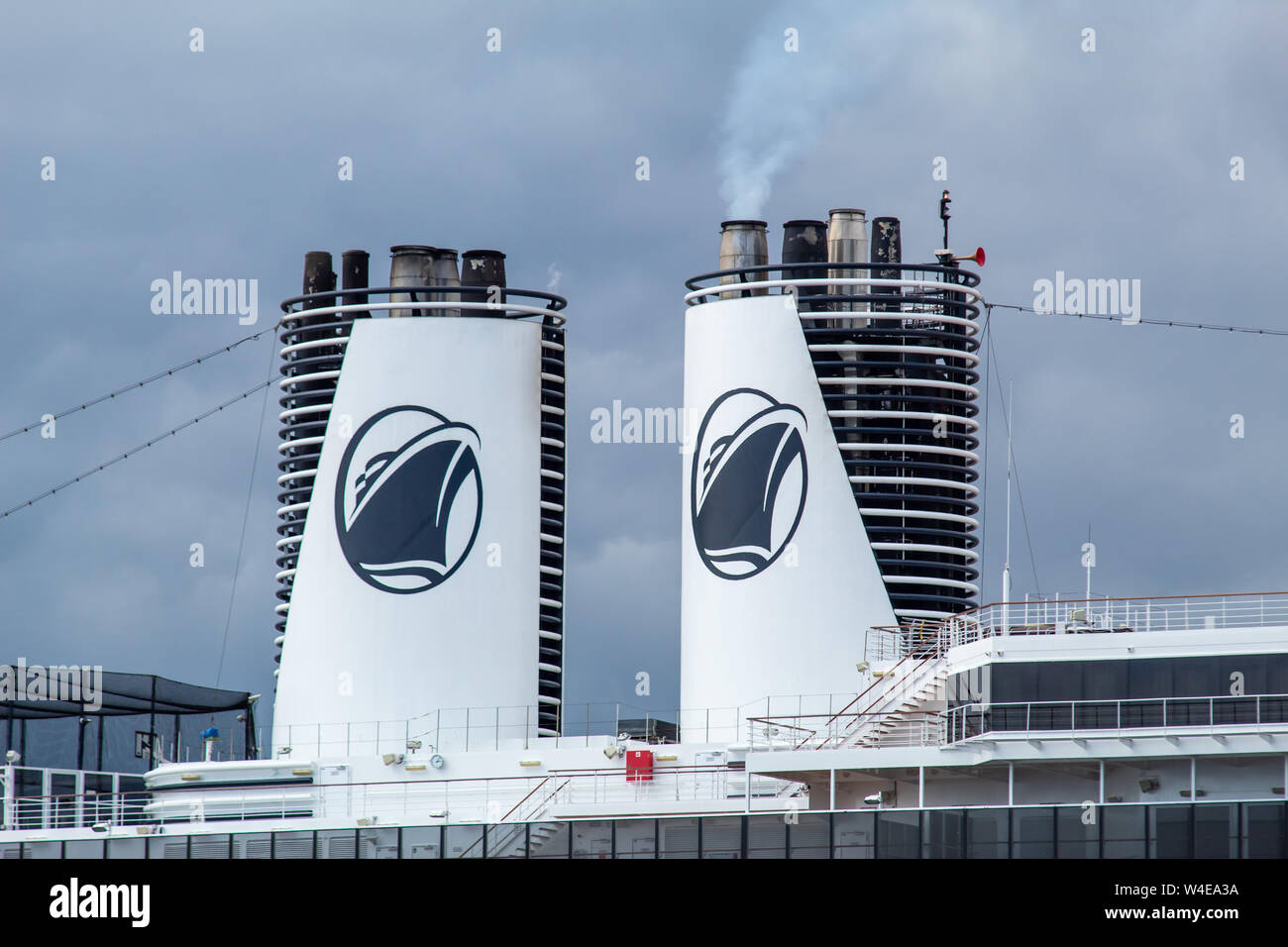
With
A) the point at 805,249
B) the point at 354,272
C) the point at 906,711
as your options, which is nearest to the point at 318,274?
the point at 354,272

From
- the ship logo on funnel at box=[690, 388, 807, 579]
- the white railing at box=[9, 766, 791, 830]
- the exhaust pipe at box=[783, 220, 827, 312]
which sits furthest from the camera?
the exhaust pipe at box=[783, 220, 827, 312]

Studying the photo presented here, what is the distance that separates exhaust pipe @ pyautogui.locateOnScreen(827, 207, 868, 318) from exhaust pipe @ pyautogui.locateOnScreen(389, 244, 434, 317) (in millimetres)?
10985

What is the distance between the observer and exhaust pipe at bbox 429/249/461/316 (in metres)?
71.9

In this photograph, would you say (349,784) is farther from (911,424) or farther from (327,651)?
(911,424)

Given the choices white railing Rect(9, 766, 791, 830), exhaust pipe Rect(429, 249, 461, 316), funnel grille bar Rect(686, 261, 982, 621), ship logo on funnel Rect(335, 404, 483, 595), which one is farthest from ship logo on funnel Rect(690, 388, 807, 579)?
exhaust pipe Rect(429, 249, 461, 316)

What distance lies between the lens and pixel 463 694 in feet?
225

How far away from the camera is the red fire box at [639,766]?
60438 mm

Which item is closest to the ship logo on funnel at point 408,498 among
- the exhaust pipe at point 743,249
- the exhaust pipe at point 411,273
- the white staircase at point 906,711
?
the exhaust pipe at point 411,273

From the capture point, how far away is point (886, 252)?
68812 millimetres

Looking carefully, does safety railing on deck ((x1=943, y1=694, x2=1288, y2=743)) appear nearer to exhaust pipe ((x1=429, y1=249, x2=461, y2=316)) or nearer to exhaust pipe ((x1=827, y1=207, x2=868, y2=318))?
exhaust pipe ((x1=827, y1=207, x2=868, y2=318))

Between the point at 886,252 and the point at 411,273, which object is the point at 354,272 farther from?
the point at 886,252

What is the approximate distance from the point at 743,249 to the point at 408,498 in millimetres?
10738
